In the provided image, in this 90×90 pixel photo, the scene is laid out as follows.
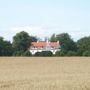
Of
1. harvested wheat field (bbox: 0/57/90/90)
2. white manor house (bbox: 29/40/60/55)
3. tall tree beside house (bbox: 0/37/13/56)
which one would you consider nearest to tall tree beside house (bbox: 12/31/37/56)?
tall tree beside house (bbox: 0/37/13/56)

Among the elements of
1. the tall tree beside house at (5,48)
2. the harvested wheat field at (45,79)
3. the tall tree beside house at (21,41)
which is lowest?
the harvested wheat field at (45,79)

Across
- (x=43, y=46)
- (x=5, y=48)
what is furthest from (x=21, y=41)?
(x=43, y=46)

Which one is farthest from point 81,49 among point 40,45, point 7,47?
point 40,45

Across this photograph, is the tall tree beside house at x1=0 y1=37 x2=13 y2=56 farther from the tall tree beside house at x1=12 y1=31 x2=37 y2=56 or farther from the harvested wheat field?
the harvested wheat field

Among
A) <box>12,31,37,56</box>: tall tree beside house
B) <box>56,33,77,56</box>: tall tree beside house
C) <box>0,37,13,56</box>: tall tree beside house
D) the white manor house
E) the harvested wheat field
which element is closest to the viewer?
the harvested wheat field

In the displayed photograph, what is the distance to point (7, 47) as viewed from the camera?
9656cm

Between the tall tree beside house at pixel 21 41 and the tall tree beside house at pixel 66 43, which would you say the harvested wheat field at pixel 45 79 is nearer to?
the tall tree beside house at pixel 66 43

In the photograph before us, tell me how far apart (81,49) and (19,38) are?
70.9 feet

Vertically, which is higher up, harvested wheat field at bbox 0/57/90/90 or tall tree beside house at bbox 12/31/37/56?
tall tree beside house at bbox 12/31/37/56

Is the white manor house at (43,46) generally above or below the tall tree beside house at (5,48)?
above

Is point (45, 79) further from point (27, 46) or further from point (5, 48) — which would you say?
point (27, 46)

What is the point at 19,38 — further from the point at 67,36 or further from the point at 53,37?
the point at 53,37

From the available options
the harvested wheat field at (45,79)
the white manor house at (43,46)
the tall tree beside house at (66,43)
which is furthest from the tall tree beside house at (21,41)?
the harvested wheat field at (45,79)

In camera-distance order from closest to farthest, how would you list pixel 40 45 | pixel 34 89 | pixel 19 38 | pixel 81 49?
pixel 34 89
pixel 81 49
pixel 19 38
pixel 40 45
